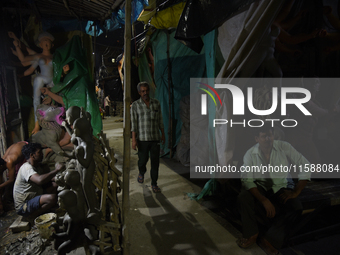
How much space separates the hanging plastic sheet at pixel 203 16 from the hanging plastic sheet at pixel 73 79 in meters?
2.56

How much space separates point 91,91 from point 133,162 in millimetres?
2164

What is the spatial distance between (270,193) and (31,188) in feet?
10.8

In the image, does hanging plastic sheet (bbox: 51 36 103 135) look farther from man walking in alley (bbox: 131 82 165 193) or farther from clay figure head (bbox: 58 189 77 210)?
clay figure head (bbox: 58 189 77 210)

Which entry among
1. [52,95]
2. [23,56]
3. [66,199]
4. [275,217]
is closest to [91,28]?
[23,56]

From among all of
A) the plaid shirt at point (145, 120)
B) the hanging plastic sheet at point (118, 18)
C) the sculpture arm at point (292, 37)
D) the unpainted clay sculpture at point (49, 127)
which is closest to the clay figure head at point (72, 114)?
the plaid shirt at point (145, 120)

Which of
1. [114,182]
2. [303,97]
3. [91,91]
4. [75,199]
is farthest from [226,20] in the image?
[91,91]

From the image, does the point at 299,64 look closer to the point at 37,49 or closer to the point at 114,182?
the point at 114,182

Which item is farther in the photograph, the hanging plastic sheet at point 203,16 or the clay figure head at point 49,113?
Answer: the clay figure head at point 49,113

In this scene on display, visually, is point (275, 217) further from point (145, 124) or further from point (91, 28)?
point (91, 28)

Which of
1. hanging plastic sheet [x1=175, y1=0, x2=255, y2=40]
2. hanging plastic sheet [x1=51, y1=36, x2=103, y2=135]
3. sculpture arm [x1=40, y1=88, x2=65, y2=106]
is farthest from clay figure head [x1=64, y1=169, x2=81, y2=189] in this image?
sculpture arm [x1=40, y1=88, x2=65, y2=106]

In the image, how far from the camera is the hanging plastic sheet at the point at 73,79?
15.1 ft

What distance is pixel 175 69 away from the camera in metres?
5.71

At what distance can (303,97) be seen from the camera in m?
3.78

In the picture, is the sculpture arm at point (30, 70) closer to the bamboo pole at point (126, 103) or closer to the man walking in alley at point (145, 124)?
the man walking in alley at point (145, 124)
